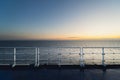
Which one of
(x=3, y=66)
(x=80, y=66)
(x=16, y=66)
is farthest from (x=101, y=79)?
(x=3, y=66)

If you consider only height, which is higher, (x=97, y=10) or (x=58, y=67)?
(x=97, y=10)

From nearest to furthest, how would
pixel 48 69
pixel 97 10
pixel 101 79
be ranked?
pixel 101 79, pixel 48 69, pixel 97 10

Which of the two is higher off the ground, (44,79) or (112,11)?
(112,11)

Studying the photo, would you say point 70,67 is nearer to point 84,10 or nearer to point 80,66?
point 80,66

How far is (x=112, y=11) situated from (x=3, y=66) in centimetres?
566

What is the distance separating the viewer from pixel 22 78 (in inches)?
154

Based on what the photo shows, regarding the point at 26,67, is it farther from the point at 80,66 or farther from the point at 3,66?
the point at 80,66

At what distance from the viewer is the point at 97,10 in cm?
713

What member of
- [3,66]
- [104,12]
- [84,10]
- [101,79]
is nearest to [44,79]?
[101,79]

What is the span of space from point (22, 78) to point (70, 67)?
1934 mm

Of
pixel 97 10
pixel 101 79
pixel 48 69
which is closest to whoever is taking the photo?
pixel 101 79

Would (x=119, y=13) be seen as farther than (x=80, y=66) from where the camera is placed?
Yes

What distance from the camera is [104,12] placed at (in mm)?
7324

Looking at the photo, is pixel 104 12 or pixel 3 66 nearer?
pixel 3 66
